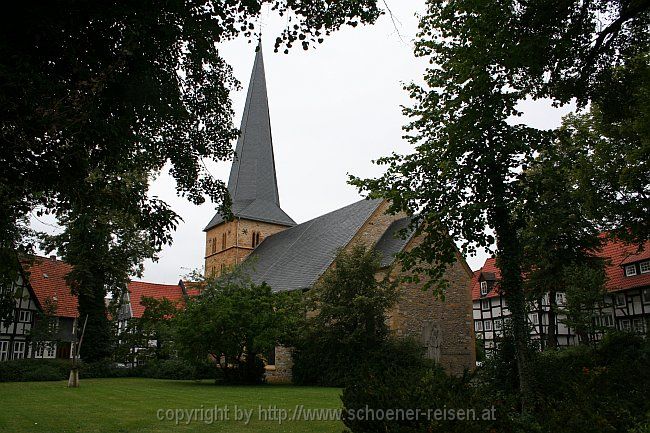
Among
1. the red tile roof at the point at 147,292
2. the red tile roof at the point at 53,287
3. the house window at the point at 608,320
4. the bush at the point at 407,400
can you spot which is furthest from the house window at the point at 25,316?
the house window at the point at 608,320

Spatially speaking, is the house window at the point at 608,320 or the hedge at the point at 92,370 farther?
the house window at the point at 608,320

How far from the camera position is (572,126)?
19766 millimetres

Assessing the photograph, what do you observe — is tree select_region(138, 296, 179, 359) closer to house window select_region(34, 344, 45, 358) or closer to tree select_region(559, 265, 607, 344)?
house window select_region(34, 344, 45, 358)

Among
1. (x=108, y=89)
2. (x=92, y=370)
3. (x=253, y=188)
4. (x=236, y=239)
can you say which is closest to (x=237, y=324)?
(x=92, y=370)

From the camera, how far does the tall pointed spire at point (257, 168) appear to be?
3878cm

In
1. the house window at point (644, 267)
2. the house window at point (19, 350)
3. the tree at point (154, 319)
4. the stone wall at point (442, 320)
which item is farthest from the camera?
the house window at point (19, 350)

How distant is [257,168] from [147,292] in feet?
45.0

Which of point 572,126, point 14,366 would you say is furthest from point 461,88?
point 14,366

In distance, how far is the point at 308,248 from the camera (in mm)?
29781

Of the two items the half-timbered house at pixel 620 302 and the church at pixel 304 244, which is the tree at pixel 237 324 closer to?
the church at pixel 304 244

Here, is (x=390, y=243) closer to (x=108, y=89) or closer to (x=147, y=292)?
(x=108, y=89)

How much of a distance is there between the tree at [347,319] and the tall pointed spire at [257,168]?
62.8 ft

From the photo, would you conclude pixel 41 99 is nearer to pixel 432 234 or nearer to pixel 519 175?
pixel 432 234

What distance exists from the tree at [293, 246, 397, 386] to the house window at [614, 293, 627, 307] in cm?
1527
